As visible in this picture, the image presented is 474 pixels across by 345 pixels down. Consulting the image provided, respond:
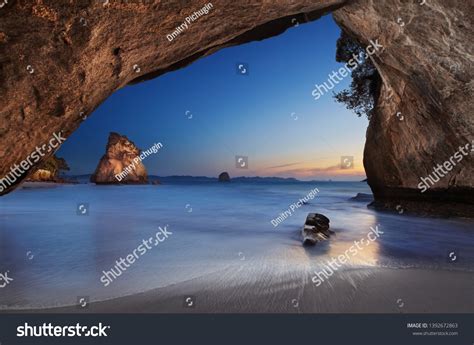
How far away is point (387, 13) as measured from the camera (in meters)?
5.55

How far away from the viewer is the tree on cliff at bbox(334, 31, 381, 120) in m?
11.8

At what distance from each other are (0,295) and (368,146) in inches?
430

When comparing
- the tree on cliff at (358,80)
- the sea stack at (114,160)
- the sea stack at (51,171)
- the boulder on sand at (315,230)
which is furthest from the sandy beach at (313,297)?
the sea stack at (114,160)

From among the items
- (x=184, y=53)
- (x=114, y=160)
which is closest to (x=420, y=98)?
(x=184, y=53)

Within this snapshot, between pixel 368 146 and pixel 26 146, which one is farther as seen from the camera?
pixel 368 146

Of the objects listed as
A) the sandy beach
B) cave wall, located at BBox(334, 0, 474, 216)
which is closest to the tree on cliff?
cave wall, located at BBox(334, 0, 474, 216)

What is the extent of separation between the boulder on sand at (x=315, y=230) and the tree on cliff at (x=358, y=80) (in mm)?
6666

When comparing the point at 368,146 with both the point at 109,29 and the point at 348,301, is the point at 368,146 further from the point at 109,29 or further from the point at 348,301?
the point at 109,29

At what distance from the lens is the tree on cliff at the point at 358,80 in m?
11.8

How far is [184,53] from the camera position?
16.8 ft

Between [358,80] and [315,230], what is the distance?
848 centimetres

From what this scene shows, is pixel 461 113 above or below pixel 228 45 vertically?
below

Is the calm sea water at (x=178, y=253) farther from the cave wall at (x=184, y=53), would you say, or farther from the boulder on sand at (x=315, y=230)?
the cave wall at (x=184, y=53)
